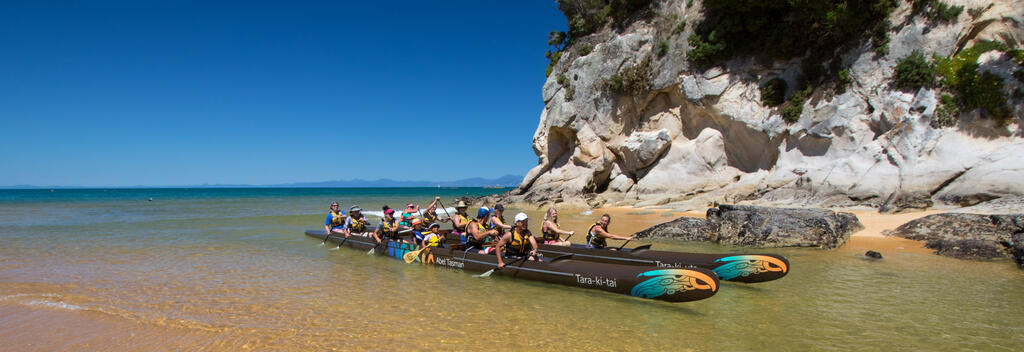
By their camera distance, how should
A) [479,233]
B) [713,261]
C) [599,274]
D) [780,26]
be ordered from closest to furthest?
[599,274] < [713,261] < [479,233] < [780,26]

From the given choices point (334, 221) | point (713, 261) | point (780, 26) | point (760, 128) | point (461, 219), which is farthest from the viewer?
point (760, 128)

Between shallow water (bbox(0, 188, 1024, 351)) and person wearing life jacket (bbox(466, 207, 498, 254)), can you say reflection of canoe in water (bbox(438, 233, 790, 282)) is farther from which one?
person wearing life jacket (bbox(466, 207, 498, 254))

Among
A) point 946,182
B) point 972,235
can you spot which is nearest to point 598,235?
point 972,235

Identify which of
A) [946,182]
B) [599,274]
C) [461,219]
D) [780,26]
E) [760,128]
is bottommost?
[599,274]

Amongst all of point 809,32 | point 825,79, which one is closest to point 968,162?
point 825,79

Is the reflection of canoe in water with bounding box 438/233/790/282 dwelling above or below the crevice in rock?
below

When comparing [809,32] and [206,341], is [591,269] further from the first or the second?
[809,32]

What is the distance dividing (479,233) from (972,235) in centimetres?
1118

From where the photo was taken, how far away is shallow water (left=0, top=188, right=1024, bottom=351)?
20.2ft

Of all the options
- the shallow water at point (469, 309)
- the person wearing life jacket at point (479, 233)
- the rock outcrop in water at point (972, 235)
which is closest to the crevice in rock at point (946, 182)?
the rock outcrop in water at point (972, 235)

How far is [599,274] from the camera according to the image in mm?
8289

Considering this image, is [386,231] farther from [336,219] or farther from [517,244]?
[517,244]

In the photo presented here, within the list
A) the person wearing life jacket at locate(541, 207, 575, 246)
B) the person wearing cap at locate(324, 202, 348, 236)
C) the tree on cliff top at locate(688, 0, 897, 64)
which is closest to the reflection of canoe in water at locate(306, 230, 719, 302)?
the person wearing life jacket at locate(541, 207, 575, 246)

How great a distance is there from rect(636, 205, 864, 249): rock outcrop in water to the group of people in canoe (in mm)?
3618
